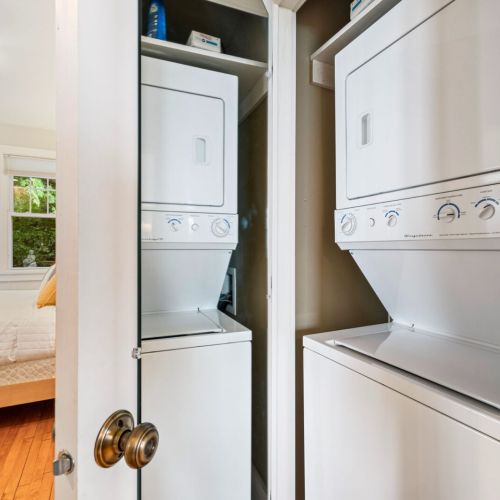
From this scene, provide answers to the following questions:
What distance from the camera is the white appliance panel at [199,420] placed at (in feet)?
3.79

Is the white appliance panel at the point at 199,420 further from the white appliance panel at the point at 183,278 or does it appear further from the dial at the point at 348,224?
the dial at the point at 348,224

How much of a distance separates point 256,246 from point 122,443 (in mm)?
1009

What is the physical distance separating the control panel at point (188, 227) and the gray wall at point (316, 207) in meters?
0.31

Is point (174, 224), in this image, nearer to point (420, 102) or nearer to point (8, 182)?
point (420, 102)

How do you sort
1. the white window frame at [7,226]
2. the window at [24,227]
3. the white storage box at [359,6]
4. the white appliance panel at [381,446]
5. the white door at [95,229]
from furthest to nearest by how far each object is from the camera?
the white window frame at [7,226], the window at [24,227], the white storage box at [359,6], the white appliance panel at [381,446], the white door at [95,229]

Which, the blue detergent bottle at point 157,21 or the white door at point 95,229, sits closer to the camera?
the white door at point 95,229

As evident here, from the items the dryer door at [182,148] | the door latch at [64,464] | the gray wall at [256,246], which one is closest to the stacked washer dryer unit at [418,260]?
the gray wall at [256,246]

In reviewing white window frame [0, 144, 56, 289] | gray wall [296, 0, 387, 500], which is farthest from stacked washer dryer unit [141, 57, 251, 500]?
white window frame [0, 144, 56, 289]

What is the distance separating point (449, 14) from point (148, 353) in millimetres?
1368

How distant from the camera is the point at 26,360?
226 cm

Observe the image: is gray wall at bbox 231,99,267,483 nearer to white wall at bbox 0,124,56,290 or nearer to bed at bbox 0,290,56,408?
bed at bbox 0,290,56,408

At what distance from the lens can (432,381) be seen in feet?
2.63

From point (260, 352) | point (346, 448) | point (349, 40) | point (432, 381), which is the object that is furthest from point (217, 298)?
point (349, 40)

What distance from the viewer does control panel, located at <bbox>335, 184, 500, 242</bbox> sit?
2.44 feet
